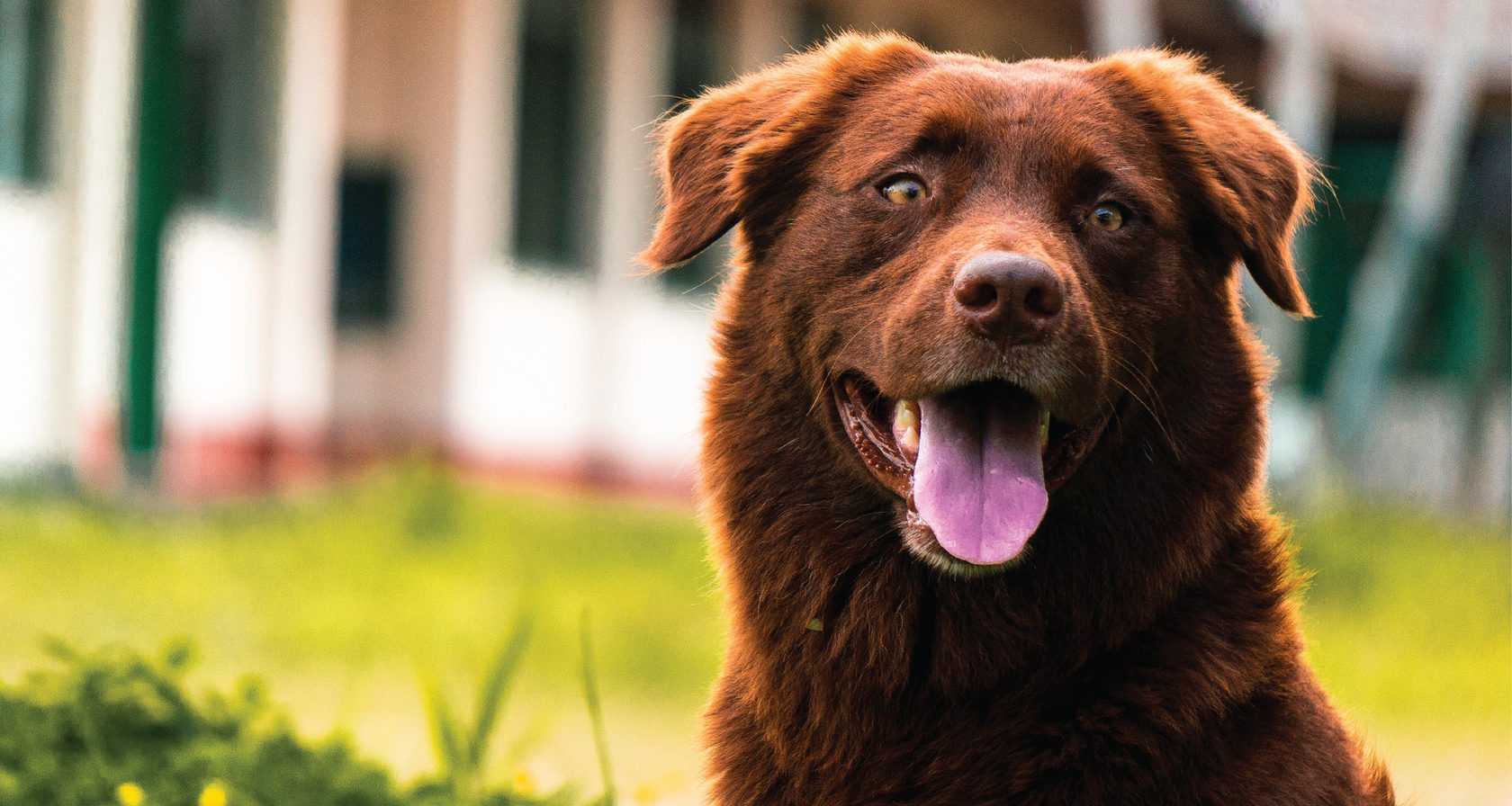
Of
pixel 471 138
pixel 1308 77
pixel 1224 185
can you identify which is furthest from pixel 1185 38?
pixel 1224 185

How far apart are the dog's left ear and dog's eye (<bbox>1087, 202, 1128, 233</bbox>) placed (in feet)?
0.61

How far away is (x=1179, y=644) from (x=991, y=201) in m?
0.82

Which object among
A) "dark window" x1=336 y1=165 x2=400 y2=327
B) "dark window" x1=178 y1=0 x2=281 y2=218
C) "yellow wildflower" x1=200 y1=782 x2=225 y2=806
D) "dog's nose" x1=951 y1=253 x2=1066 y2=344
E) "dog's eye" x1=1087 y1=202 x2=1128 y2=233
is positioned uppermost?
"dog's eye" x1=1087 y1=202 x2=1128 y2=233

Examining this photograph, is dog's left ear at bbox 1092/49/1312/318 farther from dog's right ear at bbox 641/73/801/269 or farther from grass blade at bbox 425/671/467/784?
grass blade at bbox 425/671/467/784

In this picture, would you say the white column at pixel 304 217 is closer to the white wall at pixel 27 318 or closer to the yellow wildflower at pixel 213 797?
the white wall at pixel 27 318

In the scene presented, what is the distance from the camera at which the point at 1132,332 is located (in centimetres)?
273

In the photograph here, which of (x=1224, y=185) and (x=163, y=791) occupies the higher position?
(x=1224, y=185)

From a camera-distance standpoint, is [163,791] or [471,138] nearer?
[163,791]

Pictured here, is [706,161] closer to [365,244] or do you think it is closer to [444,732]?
[444,732]

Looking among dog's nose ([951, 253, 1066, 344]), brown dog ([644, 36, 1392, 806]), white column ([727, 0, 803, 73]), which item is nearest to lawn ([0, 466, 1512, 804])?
brown dog ([644, 36, 1392, 806])

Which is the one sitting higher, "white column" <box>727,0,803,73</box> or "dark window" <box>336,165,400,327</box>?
"white column" <box>727,0,803,73</box>

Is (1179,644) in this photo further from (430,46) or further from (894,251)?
(430,46)

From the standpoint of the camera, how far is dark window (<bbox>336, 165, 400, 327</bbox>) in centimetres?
1132

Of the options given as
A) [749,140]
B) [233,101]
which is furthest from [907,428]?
[233,101]
